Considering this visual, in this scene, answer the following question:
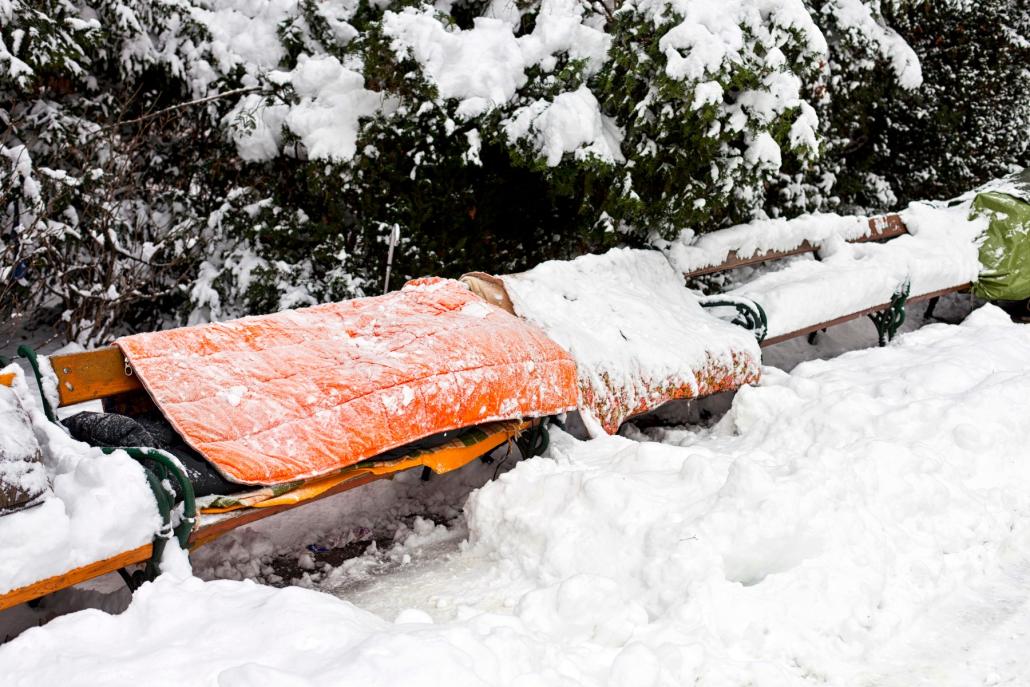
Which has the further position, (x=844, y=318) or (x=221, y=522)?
(x=844, y=318)

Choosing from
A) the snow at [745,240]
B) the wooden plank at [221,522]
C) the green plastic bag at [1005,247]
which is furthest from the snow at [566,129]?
the green plastic bag at [1005,247]

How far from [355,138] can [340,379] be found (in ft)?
9.40

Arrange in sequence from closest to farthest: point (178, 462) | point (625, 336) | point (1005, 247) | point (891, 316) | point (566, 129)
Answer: point (178, 462)
point (625, 336)
point (566, 129)
point (891, 316)
point (1005, 247)

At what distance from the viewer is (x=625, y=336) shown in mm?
4820

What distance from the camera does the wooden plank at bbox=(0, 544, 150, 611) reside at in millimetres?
2496

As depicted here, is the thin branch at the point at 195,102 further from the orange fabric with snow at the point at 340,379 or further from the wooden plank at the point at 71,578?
the wooden plank at the point at 71,578

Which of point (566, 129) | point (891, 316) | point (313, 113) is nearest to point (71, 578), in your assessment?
point (566, 129)

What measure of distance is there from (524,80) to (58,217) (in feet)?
10.4

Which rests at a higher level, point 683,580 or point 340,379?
point 340,379

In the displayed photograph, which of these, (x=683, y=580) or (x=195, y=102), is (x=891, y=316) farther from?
(x=195, y=102)

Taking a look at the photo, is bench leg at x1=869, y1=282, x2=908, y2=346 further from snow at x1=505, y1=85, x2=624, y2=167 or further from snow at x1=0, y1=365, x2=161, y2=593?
snow at x1=0, y1=365, x2=161, y2=593

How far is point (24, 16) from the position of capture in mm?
5590

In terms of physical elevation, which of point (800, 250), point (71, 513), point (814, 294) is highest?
point (71, 513)

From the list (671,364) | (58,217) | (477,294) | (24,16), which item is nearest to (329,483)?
(477,294)
